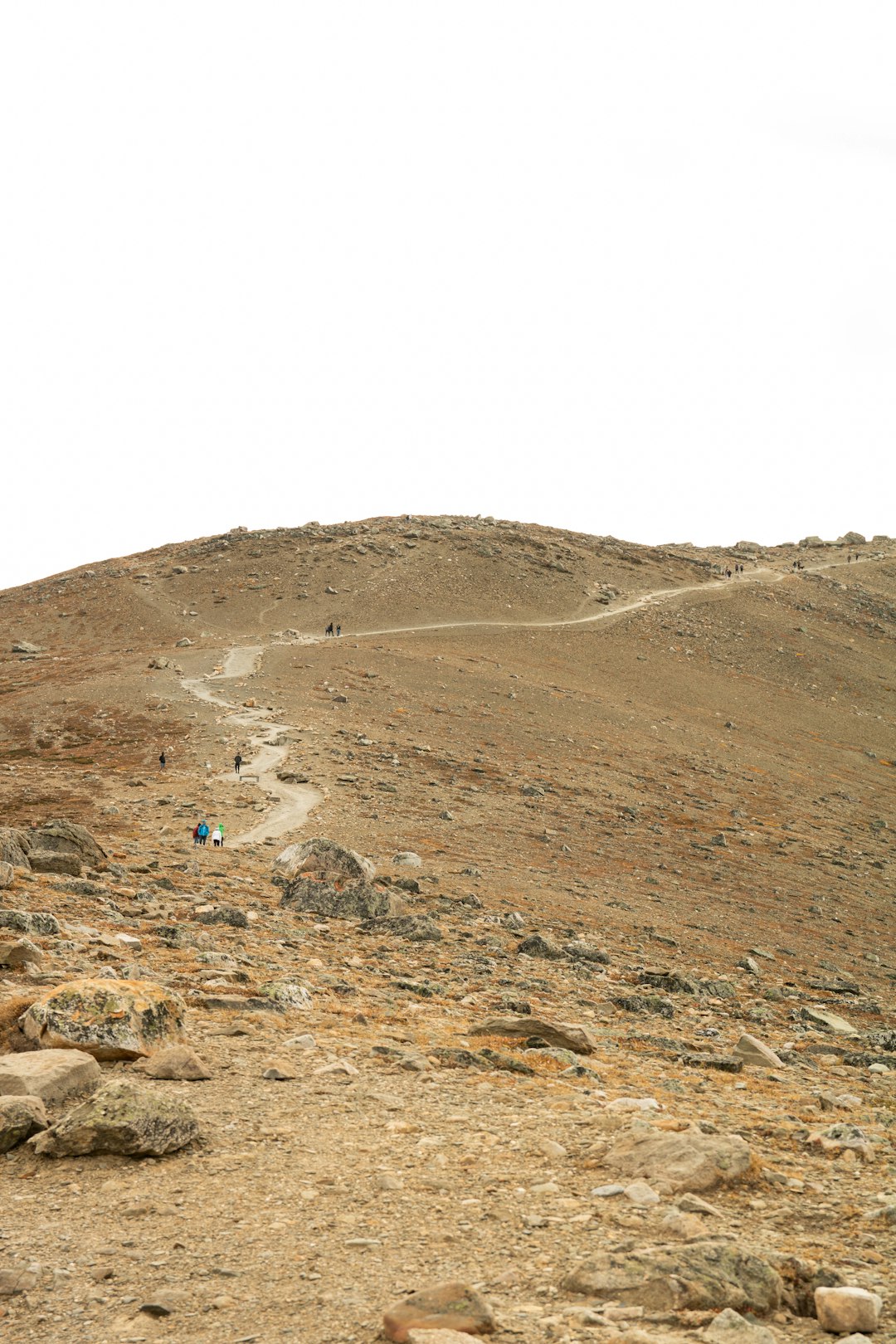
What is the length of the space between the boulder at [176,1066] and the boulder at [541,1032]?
424 centimetres

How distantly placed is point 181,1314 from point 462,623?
7603 cm

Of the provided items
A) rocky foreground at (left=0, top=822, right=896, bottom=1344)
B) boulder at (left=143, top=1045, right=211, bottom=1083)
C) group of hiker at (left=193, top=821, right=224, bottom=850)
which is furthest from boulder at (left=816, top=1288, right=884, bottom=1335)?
group of hiker at (left=193, top=821, right=224, bottom=850)

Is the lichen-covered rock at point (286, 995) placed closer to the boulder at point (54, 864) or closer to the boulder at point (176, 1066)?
the boulder at point (176, 1066)

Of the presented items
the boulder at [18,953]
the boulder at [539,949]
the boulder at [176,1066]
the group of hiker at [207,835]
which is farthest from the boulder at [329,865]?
the boulder at [176,1066]

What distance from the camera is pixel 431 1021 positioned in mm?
13812

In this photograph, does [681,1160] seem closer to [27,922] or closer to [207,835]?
[27,922]

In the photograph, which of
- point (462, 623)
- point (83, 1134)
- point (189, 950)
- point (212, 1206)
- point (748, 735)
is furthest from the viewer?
point (462, 623)

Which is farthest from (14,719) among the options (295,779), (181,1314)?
(181,1314)

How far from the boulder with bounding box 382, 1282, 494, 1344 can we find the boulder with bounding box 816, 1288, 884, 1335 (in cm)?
201

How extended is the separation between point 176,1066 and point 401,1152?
8.82 feet

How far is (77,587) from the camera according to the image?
9456 cm

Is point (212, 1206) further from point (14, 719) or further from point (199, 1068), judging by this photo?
point (14, 719)

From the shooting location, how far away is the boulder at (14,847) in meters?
20.2

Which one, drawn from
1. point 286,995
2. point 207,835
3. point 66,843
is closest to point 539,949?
point 286,995
